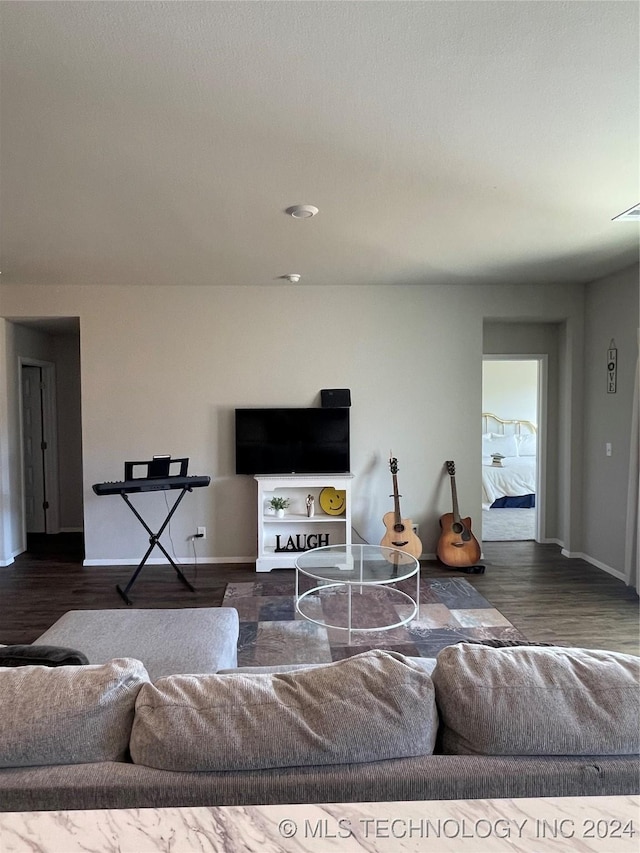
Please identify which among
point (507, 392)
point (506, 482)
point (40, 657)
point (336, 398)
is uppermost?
point (507, 392)

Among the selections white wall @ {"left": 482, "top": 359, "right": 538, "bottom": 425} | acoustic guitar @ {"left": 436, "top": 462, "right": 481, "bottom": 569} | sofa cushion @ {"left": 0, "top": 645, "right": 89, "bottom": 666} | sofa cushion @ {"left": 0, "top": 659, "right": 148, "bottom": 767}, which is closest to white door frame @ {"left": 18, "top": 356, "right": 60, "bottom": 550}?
acoustic guitar @ {"left": 436, "top": 462, "right": 481, "bottom": 569}

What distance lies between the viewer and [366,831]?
700mm

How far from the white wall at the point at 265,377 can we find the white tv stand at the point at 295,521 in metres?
0.22

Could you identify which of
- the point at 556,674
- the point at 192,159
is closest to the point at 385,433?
the point at 192,159

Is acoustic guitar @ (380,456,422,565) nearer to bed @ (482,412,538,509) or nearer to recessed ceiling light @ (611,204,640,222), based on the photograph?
recessed ceiling light @ (611,204,640,222)

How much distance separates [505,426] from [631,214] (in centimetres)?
531

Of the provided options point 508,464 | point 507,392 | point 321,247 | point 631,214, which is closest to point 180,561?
point 321,247

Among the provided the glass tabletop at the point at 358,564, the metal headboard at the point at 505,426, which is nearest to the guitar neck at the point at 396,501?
the glass tabletop at the point at 358,564

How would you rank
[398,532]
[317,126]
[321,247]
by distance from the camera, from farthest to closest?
[398,532]
[321,247]
[317,126]

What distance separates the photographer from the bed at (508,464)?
694cm

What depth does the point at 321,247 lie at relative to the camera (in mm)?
3420

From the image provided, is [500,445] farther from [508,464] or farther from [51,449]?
[51,449]

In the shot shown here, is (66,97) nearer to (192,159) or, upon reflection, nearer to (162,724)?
(192,159)

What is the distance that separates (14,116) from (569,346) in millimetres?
4621
